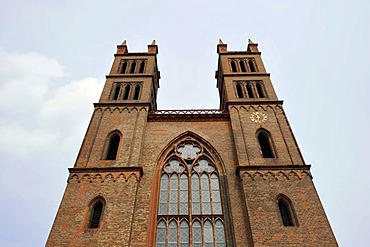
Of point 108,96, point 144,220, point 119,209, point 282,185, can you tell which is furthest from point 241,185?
point 108,96

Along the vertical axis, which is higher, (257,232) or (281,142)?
(281,142)

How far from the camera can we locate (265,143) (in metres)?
17.0

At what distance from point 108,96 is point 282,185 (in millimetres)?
11995

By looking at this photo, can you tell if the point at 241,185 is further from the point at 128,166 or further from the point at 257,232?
the point at 128,166

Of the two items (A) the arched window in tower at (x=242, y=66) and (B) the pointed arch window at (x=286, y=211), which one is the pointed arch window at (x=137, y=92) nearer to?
(A) the arched window in tower at (x=242, y=66)

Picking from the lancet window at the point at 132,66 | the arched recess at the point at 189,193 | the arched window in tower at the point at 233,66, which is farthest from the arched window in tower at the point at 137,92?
the arched window in tower at the point at 233,66

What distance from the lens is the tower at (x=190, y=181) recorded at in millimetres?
12430

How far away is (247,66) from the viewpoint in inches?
914

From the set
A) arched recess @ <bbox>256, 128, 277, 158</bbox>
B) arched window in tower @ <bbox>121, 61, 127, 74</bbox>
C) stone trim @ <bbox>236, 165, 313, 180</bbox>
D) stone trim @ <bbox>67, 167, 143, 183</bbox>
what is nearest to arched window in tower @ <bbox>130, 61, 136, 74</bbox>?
arched window in tower @ <bbox>121, 61, 127, 74</bbox>

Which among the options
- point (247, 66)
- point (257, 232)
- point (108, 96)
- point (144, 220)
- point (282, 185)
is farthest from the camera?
point (247, 66)

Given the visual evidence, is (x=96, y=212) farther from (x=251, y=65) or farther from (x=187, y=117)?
(x=251, y=65)

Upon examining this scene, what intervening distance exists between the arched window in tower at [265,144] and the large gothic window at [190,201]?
9.54 feet

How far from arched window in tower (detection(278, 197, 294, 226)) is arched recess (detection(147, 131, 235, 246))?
2.23 metres

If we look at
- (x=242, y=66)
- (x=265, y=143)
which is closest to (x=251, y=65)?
(x=242, y=66)
